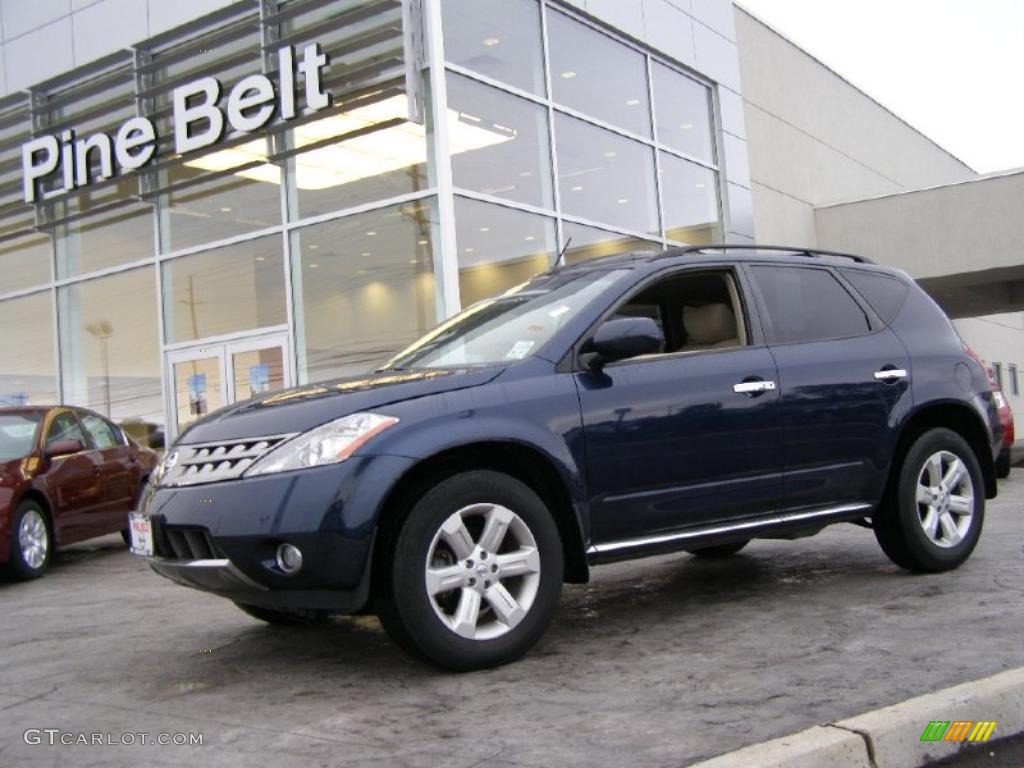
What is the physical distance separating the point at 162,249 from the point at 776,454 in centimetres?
1182

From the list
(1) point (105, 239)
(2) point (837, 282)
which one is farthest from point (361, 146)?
(2) point (837, 282)

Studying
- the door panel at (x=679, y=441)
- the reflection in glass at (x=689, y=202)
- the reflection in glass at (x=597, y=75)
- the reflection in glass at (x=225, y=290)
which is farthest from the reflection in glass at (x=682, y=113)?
the door panel at (x=679, y=441)

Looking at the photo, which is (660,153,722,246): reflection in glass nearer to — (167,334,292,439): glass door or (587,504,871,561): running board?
(167,334,292,439): glass door

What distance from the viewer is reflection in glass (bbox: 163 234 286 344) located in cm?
1398

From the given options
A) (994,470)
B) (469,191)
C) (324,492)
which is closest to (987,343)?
(469,191)

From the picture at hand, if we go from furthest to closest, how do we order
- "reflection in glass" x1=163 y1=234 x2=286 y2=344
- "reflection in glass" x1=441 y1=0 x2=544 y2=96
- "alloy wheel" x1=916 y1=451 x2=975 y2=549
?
"reflection in glass" x1=163 y1=234 x2=286 y2=344 < "reflection in glass" x1=441 y1=0 x2=544 y2=96 < "alloy wheel" x1=916 y1=451 x2=975 y2=549

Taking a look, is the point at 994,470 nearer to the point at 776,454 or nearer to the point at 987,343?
the point at 776,454

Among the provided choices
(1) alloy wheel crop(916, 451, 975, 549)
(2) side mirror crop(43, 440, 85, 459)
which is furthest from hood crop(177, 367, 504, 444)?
(2) side mirror crop(43, 440, 85, 459)

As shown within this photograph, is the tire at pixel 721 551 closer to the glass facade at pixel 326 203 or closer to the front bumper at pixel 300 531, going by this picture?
the front bumper at pixel 300 531

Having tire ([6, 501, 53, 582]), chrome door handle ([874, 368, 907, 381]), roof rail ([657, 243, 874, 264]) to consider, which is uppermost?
roof rail ([657, 243, 874, 264])

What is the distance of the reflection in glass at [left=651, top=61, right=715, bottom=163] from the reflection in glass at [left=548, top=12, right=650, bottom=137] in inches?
15.8

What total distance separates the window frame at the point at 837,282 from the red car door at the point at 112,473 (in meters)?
6.75

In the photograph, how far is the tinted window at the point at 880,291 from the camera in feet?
20.2

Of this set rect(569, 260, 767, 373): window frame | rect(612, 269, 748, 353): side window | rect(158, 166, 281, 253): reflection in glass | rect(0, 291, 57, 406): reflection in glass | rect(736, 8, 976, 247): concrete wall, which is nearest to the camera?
rect(569, 260, 767, 373): window frame
